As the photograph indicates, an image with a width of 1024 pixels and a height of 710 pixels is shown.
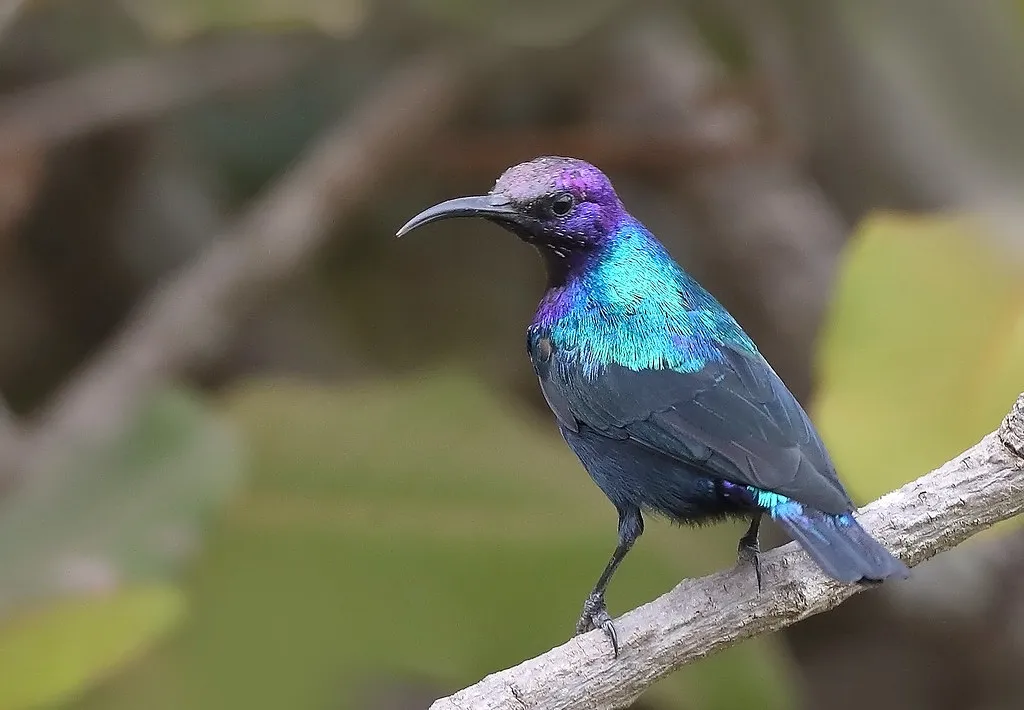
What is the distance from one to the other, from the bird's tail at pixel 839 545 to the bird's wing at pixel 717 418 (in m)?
0.02

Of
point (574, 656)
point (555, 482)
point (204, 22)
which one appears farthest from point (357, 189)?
point (574, 656)

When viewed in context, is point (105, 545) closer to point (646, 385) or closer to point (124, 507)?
point (124, 507)

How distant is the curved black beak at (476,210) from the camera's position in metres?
2.02

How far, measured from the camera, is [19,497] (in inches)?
123

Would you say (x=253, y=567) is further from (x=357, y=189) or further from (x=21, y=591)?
(x=357, y=189)

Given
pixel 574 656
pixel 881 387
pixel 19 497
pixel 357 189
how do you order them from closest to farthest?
pixel 574 656 < pixel 881 387 < pixel 19 497 < pixel 357 189

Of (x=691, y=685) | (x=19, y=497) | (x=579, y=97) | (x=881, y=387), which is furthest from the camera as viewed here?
(x=579, y=97)

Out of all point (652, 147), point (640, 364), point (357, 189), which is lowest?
point (640, 364)

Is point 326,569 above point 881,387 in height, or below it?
above

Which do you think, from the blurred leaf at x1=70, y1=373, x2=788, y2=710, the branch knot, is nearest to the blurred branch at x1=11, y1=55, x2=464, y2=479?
the blurred leaf at x1=70, y1=373, x2=788, y2=710

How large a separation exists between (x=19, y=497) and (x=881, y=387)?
2010mm

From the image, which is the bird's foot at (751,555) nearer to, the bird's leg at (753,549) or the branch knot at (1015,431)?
the bird's leg at (753,549)

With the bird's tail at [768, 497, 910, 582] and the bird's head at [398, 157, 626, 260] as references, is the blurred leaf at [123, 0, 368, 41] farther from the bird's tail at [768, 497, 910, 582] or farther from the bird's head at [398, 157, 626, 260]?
the bird's tail at [768, 497, 910, 582]

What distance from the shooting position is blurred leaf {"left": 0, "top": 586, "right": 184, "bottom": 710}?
7.91 feet
